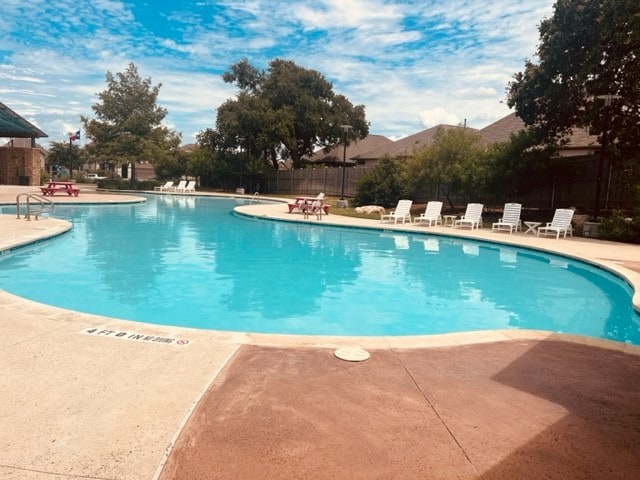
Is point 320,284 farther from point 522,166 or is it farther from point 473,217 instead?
point 522,166

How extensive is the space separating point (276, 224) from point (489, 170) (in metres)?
8.32

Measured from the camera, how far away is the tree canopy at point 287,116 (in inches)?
1325

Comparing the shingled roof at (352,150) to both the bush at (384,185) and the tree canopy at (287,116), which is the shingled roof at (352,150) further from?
the bush at (384,185)

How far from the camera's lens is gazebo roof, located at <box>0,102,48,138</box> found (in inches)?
1273

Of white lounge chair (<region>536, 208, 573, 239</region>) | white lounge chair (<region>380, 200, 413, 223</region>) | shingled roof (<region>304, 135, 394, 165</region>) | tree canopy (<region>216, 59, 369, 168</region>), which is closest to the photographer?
white lounge chair (<region>536, 208, 573, 239</region>)

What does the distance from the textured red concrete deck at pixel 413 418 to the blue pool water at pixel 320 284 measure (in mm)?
2496

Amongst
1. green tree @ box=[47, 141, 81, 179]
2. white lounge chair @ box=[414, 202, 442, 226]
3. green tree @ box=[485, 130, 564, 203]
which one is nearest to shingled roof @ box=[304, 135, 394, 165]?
green tree @ box=[485, 130, 564, 203]

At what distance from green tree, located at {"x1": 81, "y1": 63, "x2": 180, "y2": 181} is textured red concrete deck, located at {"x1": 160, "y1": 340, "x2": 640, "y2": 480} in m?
37.0

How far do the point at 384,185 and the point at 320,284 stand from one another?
1416 centimetres

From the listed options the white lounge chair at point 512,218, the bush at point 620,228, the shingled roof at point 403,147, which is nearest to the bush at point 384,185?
the white lounge chair at point 512,218

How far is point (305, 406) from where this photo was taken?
305 cm

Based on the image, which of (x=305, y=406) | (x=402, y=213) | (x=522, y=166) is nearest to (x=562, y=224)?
(x=522, y=166)

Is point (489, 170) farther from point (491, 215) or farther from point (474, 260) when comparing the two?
point (474, 260)

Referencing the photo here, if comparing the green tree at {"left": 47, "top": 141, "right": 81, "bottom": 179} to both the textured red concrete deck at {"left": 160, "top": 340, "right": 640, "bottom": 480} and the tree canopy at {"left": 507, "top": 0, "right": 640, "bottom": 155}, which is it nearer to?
the tree canopy at {"left": 507, "top": 0, "right": 640, "bottom": 155}
